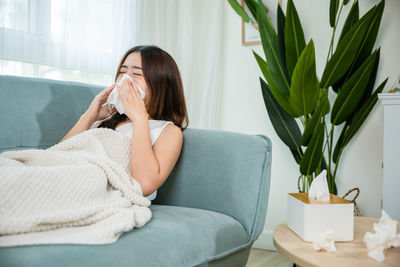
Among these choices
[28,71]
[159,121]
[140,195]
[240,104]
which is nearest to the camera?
[140,195]

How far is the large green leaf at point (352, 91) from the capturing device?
65.5 inches

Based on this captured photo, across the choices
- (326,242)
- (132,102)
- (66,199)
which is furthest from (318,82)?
(66,199)

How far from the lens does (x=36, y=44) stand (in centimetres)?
163

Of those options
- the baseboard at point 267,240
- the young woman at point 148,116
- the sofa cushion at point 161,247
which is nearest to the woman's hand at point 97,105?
the young woman at point 148,116

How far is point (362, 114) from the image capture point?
176 cm

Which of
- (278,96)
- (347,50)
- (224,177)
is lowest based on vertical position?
(224,177)

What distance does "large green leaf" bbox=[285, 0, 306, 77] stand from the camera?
5.73 ft

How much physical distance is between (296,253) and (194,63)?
182cm

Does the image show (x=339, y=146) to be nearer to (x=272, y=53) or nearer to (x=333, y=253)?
(x=272, y=53)

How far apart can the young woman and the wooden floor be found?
986 millimetres

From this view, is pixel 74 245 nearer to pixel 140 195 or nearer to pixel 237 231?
pixel 140 195

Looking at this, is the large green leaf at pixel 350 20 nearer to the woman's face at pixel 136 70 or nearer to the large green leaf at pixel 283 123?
the large green leaf at pixel 283 123

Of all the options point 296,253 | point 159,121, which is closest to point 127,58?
point 159,121

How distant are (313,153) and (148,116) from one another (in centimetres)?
78
